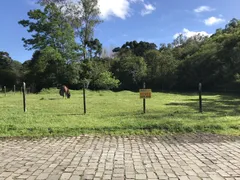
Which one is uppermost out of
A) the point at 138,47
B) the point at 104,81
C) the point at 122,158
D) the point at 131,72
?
the point at 138,47

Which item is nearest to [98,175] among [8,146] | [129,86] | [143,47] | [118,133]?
[8,146]

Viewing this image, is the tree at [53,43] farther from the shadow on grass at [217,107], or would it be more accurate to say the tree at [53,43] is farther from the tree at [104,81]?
the shadow on grass at [217,107]

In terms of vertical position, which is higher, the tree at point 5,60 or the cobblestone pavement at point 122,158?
the tree at point 5,60

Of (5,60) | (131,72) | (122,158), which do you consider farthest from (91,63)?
Answer: (122,158)

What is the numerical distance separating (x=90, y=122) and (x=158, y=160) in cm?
424

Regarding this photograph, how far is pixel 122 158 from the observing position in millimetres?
5223

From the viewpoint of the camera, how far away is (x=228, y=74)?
3838cm

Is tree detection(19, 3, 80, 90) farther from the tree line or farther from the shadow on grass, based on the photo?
the shadow on grass

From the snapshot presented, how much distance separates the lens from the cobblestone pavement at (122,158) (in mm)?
4316

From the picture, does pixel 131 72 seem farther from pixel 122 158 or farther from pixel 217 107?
pixel 122 158

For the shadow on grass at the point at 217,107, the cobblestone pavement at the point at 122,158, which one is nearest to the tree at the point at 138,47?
the shadow on grass at the point at 217,107

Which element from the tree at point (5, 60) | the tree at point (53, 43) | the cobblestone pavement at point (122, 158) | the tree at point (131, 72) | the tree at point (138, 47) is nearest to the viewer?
the cobblestone pavement at point (122, 158)

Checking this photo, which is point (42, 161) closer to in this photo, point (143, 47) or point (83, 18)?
point (83, 18)

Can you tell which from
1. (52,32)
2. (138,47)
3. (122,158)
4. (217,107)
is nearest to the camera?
(122,158)
